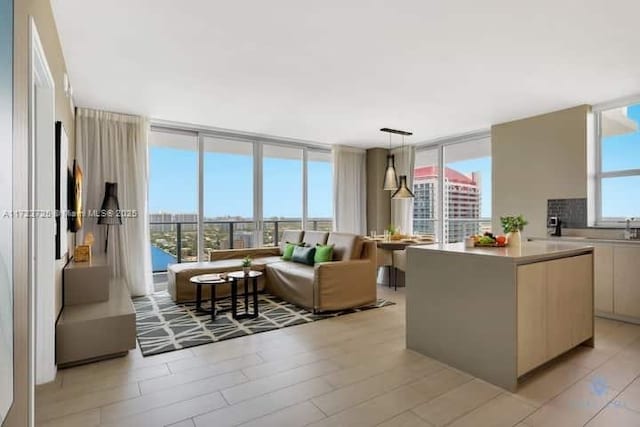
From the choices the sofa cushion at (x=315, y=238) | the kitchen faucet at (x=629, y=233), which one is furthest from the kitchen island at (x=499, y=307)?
the sofa cushion at (x=315, y=238)

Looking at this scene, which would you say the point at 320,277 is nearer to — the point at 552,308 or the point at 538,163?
the point at 552,308

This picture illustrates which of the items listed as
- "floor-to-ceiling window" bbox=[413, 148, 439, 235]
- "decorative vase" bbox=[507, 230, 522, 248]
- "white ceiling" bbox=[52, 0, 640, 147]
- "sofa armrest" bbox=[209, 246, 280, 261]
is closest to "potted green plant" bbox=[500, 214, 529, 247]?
"decorative vase" bbox=[507, 230, 522, 248]

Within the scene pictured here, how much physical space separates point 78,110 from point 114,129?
472mm

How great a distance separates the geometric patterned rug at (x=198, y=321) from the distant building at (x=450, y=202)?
2730 millimetres

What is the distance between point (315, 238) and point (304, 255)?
16.4 inches

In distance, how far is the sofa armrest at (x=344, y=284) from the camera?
416 cm

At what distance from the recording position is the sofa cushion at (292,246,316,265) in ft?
16.6

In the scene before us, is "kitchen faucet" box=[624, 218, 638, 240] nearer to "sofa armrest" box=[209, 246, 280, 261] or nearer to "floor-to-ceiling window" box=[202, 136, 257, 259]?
"sofa armrest" box=[209, 246, 280, 261]

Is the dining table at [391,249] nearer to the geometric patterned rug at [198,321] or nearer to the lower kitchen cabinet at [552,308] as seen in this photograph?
the geometric patterned rug at [198,321]

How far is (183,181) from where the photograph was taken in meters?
5.84

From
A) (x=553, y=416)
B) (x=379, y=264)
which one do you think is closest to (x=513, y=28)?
(x=553, y=416)

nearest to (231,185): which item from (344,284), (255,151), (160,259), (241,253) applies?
(255,151)

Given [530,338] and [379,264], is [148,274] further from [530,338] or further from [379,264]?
[530,338]

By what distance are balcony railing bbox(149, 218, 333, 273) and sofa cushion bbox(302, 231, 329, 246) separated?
3.99 feet
